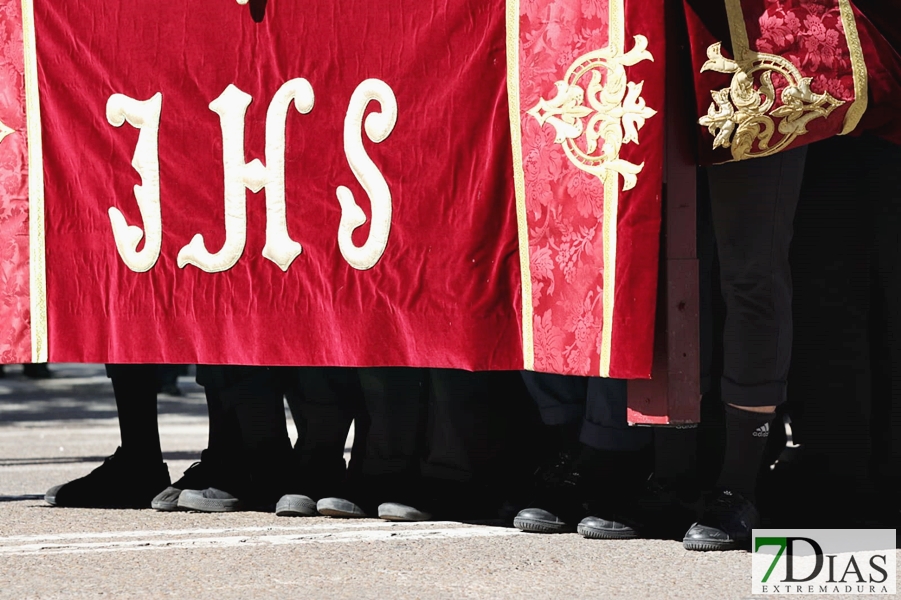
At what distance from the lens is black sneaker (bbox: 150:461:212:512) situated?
18.5ft

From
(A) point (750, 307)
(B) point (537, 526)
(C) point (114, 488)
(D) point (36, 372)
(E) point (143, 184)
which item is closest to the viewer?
(A) point (750, 307)

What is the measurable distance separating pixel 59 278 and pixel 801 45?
269cm

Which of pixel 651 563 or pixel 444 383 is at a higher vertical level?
pixel 444 383

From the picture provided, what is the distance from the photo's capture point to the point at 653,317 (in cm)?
447

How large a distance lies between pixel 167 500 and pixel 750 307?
2.22 metres

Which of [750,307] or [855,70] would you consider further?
[750,307]

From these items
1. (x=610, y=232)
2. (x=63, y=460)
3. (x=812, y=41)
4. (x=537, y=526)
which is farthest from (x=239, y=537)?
(x=63, y=460)

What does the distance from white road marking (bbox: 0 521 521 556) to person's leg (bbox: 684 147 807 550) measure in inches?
28.9

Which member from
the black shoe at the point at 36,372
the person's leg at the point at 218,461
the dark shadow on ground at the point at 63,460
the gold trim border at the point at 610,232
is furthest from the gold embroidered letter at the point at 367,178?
the black shoe at the point at 36,372

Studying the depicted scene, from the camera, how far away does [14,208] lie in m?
5.71

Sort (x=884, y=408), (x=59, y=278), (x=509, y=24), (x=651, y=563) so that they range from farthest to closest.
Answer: (x=59, y=278) → (x=884, y=408) → (x=509, y=24) → (x=651, y=563)

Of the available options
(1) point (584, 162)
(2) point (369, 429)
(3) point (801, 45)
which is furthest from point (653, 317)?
(2) point (369, 429)

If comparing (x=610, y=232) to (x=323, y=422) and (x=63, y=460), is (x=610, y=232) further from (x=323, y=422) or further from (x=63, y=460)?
(x=63, y=460)

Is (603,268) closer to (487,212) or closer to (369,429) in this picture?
(487,212)
